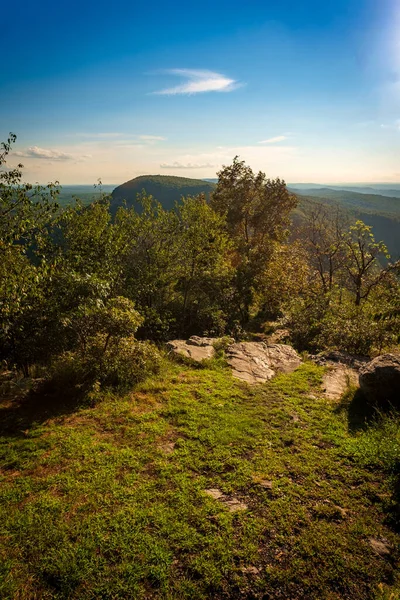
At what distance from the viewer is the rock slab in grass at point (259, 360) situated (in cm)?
1172

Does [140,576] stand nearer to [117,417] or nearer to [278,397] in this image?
[117,417]

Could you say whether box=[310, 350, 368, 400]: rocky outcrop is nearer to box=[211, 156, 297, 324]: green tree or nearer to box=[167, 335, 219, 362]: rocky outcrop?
box=[167, 335, 219, 362]: rocky outcrop

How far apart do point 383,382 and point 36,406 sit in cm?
989

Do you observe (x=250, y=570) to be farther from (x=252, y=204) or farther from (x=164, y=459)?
(x=252, y=204)

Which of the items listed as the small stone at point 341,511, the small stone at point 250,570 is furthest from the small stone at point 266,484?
Answer: the small stone at point 250,570

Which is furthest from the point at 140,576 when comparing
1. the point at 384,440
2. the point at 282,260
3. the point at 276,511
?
the point at 282,260

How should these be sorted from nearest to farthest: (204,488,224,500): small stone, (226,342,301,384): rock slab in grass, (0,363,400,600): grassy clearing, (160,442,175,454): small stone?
(0,363,400,600): grassy clearing < (204,488,224,500): small stone < (160,442,175,454): small stone < (226,342,301,384): rock slab in grass

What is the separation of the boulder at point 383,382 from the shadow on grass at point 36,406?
27.4 feet

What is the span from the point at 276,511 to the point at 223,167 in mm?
32622

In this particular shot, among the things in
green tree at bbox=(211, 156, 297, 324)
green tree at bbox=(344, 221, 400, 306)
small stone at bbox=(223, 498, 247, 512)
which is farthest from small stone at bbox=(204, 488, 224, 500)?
green tree at bbox=(211, 156, 297, 324)

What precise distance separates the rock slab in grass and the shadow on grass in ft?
19.0

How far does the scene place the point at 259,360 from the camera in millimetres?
13188

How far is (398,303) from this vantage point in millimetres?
6793

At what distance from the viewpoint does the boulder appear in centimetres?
868
